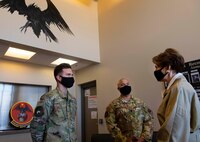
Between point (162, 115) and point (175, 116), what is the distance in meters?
0.13

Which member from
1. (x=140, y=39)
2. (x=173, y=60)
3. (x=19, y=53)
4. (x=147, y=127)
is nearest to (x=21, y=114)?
(x=19, y=53)

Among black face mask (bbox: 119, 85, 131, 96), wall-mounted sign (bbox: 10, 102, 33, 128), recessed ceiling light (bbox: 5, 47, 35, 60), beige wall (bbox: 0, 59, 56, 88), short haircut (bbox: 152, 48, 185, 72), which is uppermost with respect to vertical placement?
recessed ceiling light (bbox: 5, 47, 35, 60)

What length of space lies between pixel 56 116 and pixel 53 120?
0.04 m

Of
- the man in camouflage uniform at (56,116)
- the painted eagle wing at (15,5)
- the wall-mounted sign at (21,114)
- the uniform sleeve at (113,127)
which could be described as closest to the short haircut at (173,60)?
the man in camouflage uniform at (56,116)

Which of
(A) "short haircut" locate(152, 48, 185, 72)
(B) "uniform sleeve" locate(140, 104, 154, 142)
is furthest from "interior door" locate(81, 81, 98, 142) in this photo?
(A) "short haircut" locate(152, 48, 185, 72)

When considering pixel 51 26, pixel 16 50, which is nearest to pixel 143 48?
pixel 51 26

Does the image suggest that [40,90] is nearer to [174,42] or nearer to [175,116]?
[174,42]

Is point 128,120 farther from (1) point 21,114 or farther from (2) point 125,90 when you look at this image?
(1) point 21,114

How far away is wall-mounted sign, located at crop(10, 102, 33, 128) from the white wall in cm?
135

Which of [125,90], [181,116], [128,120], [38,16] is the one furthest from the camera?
[38,16]

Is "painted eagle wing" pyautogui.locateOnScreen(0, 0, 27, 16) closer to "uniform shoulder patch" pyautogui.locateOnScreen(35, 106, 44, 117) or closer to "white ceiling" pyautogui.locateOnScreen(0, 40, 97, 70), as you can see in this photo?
"white ceiling" pyautogui.locateOnScreen(0, 40, 97, 70)

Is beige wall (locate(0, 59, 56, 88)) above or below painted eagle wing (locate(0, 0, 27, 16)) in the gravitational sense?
below

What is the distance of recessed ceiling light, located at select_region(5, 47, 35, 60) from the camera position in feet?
10.1

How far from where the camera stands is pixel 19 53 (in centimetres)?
326
